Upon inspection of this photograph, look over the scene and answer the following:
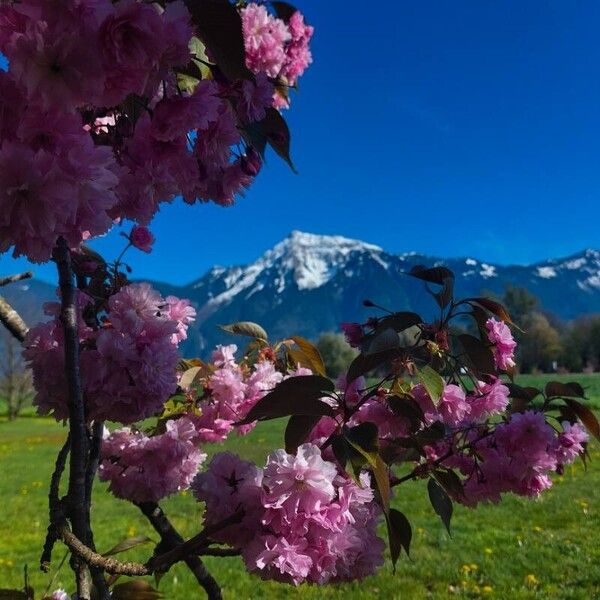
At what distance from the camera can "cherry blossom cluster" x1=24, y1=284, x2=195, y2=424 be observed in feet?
3.36

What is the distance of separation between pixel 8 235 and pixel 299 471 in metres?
0.52

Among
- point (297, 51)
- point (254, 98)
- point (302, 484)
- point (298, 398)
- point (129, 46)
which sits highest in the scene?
point (297, 51)

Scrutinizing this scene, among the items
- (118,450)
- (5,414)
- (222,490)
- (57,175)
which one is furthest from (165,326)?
(5,414)

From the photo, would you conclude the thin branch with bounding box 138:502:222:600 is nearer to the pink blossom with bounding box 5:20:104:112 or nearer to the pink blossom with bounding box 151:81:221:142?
the pink blossom with bounding box 151:81:221:142

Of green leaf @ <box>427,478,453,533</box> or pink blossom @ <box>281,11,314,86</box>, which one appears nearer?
green leaf @ <box>427,478,453,533</box>

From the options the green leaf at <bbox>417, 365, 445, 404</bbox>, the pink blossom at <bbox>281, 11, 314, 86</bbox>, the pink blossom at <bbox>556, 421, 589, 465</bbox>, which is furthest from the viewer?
the pink blossom at <bbox>281, 11, 314, 86</bbox>

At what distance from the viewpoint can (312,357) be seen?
1.49m

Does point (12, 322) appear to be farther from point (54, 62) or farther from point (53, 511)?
point (54, 62)

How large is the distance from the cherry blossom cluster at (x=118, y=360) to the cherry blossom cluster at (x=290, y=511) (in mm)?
167

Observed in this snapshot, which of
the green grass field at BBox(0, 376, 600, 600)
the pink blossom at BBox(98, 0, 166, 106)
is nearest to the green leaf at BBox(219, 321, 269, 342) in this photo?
the green grass field at BBox(0, 376, 600, 600)

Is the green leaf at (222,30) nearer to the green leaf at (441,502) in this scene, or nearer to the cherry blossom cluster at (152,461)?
the green leaf at (441,502)

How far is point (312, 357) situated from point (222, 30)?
97 centimetres

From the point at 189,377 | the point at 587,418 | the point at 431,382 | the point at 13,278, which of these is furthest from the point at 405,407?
the point at 13,278

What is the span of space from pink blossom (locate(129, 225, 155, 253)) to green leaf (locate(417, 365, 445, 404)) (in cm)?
80
